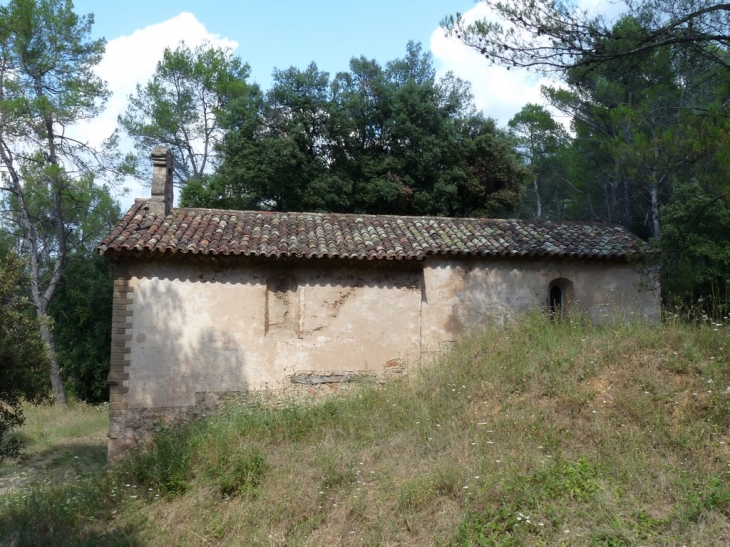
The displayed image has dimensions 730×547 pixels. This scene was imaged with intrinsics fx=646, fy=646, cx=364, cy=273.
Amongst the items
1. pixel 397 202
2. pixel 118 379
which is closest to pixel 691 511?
pixel 118 379

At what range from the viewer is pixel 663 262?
35.7ft

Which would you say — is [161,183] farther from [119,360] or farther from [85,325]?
[85,325]

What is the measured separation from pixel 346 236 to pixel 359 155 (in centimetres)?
1032

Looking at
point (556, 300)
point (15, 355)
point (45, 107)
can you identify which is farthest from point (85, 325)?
point (556, 300)

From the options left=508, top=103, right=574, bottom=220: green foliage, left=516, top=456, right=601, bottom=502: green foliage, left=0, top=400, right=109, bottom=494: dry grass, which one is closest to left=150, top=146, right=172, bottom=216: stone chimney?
left=0, top=400, right=109, bottom=494: dry grass

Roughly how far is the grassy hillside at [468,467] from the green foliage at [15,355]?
4.51 ft

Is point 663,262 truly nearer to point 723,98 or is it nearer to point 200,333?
point 723,98

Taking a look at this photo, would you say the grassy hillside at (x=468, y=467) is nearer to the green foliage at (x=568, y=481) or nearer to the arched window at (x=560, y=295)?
the green foliage at (x=568, y=481)

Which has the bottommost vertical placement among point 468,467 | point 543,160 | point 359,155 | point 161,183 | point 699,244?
point 468,467

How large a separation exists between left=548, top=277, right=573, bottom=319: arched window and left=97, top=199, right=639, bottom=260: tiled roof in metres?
0.69

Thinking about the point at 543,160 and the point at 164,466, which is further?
the point at 543,160

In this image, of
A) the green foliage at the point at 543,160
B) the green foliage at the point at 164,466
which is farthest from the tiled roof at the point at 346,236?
the green foliage at the point at 543,160

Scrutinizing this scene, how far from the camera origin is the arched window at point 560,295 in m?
13.9

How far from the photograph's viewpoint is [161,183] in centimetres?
1381
